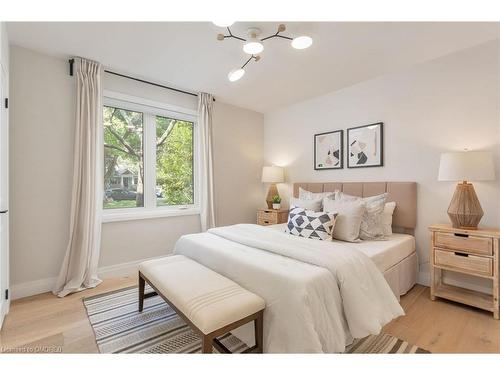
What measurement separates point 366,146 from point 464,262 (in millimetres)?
1560

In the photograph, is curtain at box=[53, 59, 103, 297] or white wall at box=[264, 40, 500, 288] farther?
curtain at box=[53, 59, 103, 297]

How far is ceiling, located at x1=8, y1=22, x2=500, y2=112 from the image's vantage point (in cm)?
207

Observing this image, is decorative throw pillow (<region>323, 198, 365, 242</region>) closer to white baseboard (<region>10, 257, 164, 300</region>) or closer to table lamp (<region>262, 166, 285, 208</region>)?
table lamp (<region>262, 166, 285, 208</region>)

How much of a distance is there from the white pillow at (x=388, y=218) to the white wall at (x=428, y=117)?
11.4 inches

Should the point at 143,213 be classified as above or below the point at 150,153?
below

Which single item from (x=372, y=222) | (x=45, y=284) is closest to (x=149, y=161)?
(x=45, y=284)

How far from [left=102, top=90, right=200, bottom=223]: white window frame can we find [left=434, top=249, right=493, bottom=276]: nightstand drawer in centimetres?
288

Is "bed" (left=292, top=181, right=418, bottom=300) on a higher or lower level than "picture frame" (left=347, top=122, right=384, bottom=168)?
lower

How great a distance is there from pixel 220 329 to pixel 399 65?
10.1 ft

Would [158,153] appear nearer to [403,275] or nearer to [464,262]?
[403,275]

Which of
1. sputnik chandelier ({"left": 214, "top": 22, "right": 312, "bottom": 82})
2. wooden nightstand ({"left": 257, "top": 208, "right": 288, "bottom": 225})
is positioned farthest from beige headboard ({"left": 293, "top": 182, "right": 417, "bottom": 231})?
sputnik chandelier ({"left": 214, "top": 22, "right": 312, "bottom": 82})

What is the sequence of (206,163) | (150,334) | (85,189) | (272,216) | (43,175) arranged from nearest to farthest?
(150,334) < (43,175) < (85,189) < (206,163) < (272,216)

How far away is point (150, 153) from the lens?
3318 millimetres
